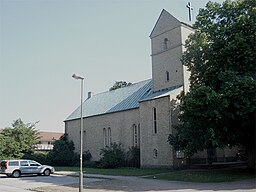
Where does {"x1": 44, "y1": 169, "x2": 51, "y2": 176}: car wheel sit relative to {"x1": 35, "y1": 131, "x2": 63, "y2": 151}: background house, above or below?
below

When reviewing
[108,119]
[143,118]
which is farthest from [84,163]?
[143,118]

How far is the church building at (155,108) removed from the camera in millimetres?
33531

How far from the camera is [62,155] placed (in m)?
49.3

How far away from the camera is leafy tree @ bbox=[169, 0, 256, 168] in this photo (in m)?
22.0

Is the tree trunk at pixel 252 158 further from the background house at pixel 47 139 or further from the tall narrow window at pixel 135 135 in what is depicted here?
the background house at pixel 47 139

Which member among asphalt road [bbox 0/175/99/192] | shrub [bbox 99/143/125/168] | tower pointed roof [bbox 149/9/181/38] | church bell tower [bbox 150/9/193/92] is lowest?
asphalt road [bbox 0/175/99/192]

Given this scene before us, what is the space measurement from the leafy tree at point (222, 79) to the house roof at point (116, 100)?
14.4 metres

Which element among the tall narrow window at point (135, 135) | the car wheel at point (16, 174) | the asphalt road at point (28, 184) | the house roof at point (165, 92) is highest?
the house roof at point (165, 92)

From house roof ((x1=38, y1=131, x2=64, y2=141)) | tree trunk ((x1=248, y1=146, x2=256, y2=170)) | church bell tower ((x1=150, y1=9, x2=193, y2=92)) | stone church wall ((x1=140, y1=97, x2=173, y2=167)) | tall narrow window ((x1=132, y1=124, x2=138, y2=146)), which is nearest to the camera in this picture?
tree trunk ((x1=248, y1=146, x2=256, y2=170))

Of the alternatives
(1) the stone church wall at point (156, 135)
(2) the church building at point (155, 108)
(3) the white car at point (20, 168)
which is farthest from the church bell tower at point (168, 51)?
(3) the white car at point (20, 168)

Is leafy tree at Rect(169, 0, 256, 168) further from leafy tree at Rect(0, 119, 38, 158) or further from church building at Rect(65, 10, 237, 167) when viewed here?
leafy tree at Rect(0, 119, 38, 158)

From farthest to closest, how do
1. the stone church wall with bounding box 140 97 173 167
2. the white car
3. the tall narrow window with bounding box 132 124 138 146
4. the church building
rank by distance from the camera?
the tall narrow window with bounding box 132 124 138 146 → the church building → the stone church wall with bounding box 140 97 173 167 → the white car

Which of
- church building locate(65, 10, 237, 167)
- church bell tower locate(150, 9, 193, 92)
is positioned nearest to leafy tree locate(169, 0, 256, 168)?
church building locate(65, 10, 237, 167)

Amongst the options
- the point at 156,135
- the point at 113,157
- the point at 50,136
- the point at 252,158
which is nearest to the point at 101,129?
the point at 113,157
